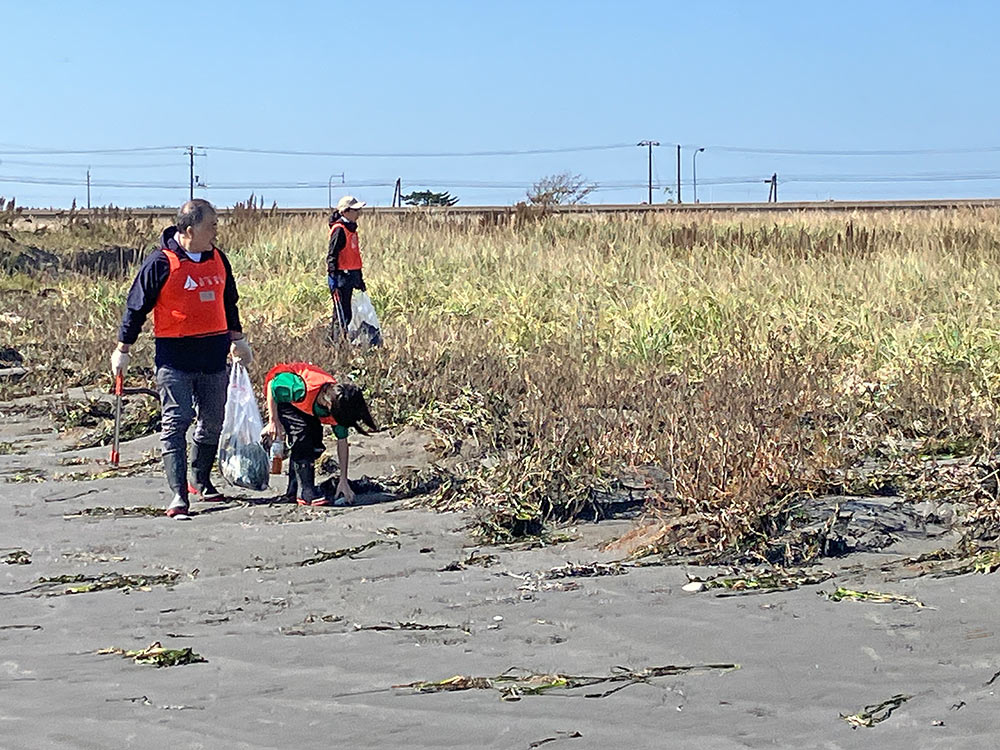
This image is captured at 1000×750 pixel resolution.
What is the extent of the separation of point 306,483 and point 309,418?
0.36 meters

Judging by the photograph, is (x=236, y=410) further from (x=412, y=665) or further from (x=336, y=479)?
(x=412, y=665)

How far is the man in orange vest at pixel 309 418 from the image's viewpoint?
774 centimetres

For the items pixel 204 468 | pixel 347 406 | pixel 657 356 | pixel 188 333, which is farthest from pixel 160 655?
pixel 657 356

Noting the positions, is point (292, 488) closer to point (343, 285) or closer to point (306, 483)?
point (306, 483)

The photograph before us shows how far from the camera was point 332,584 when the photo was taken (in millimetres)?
5934

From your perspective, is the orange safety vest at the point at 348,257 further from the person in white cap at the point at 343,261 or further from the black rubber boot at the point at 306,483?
the black rubber boot at the point at 306,483

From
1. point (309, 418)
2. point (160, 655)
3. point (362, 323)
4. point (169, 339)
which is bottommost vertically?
point (160, 655)

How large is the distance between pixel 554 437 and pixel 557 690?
9.88ft

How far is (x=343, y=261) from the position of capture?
42.4 ft

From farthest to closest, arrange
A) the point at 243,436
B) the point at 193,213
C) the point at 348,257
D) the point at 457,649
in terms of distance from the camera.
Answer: the point at 348,257 < the point at 243,436 < the point at 193,213 < the point at 457,649

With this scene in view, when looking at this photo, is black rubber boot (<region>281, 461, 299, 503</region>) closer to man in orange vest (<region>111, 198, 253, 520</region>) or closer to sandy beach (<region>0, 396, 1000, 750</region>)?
man in orange vest (<region>111, 198, 253, 520</region>)

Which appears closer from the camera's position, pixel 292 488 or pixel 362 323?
pixel 292 488

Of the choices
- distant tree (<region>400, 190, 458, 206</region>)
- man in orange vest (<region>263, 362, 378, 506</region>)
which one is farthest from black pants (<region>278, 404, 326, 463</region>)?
distant tree (<region>400, 190, 458, 206</region>)

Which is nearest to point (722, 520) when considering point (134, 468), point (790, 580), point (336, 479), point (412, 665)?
point (790, 580)
